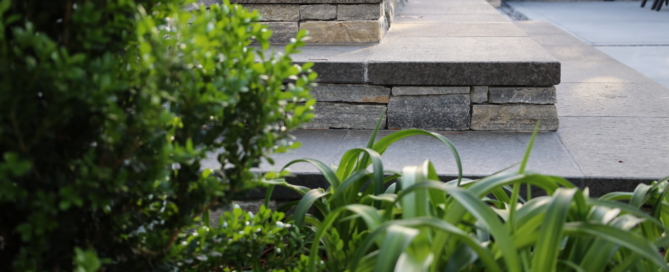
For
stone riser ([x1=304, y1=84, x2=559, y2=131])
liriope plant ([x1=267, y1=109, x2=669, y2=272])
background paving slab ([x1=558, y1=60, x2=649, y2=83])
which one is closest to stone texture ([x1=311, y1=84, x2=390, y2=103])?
stone riser ([x1=304, y1=84, x2=559, y2=131])

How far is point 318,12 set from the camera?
2.94 m

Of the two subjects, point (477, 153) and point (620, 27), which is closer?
point (477, 153)

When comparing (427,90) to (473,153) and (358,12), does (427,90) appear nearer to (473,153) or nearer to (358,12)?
(473,153)

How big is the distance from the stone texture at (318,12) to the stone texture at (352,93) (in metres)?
0.69

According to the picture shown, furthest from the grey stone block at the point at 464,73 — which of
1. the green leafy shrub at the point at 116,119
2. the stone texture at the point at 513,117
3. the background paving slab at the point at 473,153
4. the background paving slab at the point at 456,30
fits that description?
the green leafy shrub at the point at 116,119

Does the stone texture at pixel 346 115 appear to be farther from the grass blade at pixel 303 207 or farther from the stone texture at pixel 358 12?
the grass blade at pixel 303 207

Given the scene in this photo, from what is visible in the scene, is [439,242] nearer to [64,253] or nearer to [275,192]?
[64,253]

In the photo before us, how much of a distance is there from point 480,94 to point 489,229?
1332mm

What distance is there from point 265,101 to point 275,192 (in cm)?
92

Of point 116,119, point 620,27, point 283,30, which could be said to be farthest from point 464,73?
point 620,27

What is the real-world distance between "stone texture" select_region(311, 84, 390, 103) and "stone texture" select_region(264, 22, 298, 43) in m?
0.66

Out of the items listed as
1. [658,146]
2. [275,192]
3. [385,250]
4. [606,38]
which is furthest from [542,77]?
[606,38]

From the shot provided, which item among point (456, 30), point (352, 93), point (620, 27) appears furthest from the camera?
point (620, 27)

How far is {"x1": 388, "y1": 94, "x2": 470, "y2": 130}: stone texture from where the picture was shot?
2348mm
